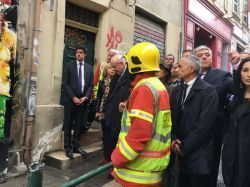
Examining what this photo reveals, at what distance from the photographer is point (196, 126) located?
3443 millimetres

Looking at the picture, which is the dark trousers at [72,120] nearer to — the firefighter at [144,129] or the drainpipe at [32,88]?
the drainpipe at [32,88]

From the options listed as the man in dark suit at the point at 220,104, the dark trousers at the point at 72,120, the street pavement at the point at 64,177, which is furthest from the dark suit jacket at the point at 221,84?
the dark trousers at the point at 72,120

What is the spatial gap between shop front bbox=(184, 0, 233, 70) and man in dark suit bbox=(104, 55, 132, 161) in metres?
7.82

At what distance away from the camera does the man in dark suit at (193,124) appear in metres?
3.42

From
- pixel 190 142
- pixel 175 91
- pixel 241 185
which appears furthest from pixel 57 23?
pixel 241 185

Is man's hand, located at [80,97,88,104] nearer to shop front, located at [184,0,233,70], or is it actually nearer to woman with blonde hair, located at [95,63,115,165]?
woman with blonde hair, located at [95,63,115,165]

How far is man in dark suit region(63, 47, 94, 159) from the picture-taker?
6.12 metres

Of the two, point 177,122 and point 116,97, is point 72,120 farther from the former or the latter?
point 177,122

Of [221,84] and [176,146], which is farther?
[221,84]

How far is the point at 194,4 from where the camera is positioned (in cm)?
1342

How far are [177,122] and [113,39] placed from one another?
16.5 ft

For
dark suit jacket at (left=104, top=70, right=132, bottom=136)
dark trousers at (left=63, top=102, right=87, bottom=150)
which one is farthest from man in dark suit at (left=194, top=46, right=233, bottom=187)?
dark trousers at (left=63, top=102, right=87, bottom=150)

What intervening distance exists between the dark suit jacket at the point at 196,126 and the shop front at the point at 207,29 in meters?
9.46

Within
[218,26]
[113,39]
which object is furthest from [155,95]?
[218,26]
